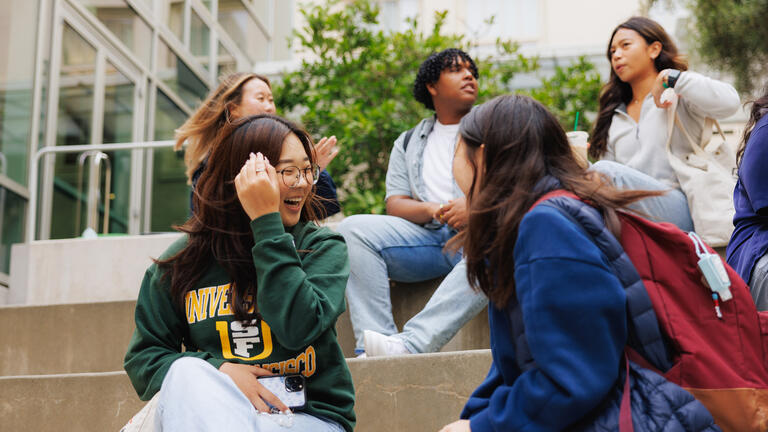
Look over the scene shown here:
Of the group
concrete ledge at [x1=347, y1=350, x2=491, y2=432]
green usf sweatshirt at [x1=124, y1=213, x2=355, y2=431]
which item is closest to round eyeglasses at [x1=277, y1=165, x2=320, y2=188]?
green usf sweatshirt at [x1=124, y1=213, x2=355, y2=431]

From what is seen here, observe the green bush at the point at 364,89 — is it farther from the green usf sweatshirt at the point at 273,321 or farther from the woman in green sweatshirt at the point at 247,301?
the green usf sweatshirt at the point at 273,321

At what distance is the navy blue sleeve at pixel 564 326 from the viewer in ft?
5.97

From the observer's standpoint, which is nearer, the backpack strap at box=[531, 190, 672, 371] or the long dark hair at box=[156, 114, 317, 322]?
the backpack strap at box=[531, 190, 672, 371]

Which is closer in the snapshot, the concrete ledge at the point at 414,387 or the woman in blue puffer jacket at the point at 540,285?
the woman in blue puffer jacket at the point at 540,285

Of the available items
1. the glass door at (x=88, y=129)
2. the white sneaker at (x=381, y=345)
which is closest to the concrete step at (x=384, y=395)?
the white sneaker at (x=381, y=345)

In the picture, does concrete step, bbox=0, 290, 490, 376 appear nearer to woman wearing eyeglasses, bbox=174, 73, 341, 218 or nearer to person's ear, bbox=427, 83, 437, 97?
woman wearing eyeglasses, bbox=174, 73, 341, 218

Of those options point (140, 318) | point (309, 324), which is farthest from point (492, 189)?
point (140, 318)

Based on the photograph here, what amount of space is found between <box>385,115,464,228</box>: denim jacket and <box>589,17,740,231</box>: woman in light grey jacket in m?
0.95

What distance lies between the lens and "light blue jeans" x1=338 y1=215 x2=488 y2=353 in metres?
Answer: 3.92

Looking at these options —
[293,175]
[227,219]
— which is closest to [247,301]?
[227,219]

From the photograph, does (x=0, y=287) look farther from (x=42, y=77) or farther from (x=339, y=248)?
(x=339, y=248)

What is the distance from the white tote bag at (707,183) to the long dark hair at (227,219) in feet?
7.64

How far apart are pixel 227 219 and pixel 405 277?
1784mm

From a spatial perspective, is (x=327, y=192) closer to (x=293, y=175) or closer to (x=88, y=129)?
(x=293, y=175)
